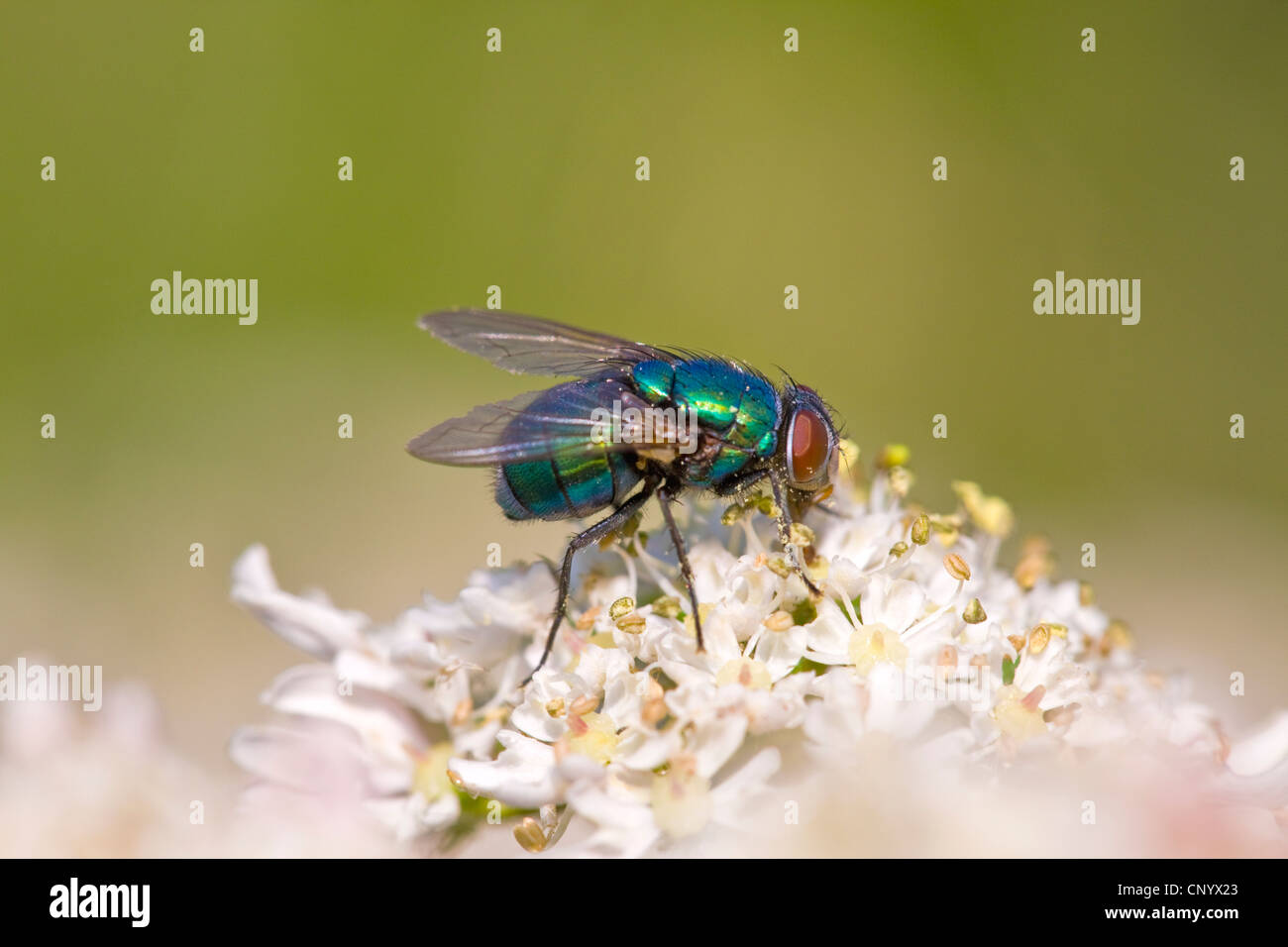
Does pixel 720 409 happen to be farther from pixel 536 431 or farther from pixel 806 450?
pixel 536 431

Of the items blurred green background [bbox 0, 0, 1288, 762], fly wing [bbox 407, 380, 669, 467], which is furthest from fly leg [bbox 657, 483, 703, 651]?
blurred green background [bbox 0, 0, 1288, 762]

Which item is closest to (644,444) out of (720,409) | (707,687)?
(720,409)

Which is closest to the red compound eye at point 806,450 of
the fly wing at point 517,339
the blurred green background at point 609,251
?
the fly wing at point 517,339

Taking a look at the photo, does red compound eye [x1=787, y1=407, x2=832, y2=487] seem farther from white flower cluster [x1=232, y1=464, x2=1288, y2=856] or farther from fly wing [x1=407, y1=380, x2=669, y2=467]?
fly wing [x1=407, y1=380, x2=669, y2=467]

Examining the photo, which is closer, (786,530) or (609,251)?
(786,530)

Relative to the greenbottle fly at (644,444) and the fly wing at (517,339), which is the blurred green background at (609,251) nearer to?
the fly wing at (517,339)

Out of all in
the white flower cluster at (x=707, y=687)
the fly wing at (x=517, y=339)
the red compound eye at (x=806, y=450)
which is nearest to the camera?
→ the white flower cluster at (x=707, y=687)

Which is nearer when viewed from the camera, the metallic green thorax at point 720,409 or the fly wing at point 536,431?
the fly wing at point 536,431
